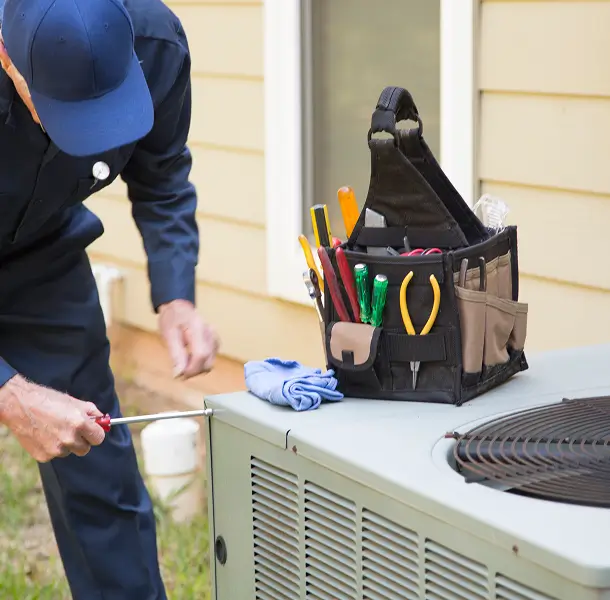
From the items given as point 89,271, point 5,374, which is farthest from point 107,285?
point 5,374

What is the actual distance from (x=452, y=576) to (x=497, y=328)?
58 centimetres

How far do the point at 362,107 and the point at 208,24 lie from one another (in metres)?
0.82

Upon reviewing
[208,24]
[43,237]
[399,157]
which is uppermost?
[208,24]

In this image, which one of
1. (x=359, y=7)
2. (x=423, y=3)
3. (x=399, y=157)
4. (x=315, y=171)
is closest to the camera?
(x=399, y=157)

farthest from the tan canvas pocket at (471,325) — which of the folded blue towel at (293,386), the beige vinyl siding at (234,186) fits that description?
the beige vinyl siding at (234,186)

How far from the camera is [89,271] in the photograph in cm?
268

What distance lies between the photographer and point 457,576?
141 cm

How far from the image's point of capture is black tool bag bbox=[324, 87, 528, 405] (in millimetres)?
1811

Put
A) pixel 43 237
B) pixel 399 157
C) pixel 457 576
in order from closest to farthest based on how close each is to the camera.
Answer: pixel 457 576
pixel 399 157
pixel 43 237

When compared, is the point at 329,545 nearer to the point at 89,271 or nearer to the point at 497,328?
the point at 497,328

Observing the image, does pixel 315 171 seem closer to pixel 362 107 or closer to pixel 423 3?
pixel 362 107

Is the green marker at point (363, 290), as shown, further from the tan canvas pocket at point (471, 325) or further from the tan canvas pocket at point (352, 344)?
the tan canvas pocket at point (471, 325)

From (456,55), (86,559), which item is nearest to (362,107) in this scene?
(456,55)

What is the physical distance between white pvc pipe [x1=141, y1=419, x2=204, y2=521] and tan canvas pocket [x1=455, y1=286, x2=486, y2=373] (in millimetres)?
2016
